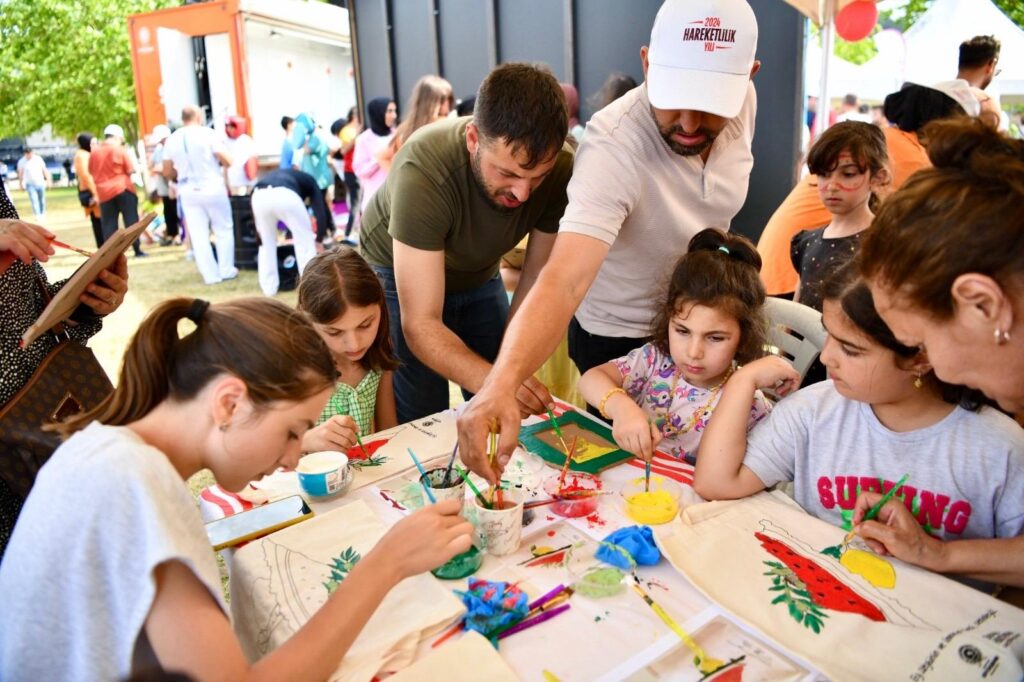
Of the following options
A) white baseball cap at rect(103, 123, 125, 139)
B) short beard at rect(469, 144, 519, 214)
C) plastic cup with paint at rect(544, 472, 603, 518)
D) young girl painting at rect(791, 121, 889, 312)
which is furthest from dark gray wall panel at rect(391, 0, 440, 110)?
plastic cup with paint at rect(544, 472, 603, 518)

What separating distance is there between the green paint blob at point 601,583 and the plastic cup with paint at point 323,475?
0.57 metres

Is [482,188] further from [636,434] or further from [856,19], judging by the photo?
[856,19]

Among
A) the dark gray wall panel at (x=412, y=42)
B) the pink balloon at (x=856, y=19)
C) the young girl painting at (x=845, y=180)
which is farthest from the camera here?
the dark gray wall panel at (x=412, y=42)

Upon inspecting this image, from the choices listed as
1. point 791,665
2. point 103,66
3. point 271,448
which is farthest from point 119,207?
point 791,665

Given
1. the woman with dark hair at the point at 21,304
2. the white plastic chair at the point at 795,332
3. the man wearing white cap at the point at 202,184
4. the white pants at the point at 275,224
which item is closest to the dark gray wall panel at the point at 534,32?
the white pants at the point at 275,224

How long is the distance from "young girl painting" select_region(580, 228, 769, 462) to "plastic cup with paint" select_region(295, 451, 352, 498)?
622mm

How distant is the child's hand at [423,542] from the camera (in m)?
1.02

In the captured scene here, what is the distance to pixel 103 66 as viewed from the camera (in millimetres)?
7695

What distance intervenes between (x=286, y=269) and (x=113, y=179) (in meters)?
2.64

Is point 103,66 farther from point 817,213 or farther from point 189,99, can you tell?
point 817,213

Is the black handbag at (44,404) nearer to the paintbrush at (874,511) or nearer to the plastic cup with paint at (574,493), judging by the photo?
the plastic cup with paint at (574,493)

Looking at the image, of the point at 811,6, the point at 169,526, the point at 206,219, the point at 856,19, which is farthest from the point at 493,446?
the point at 206,219

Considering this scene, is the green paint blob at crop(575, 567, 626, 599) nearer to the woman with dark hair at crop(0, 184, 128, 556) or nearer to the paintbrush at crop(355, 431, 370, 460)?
the paintbrush at crop(355, 431, 370, 460)

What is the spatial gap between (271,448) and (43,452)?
2.32 feet
